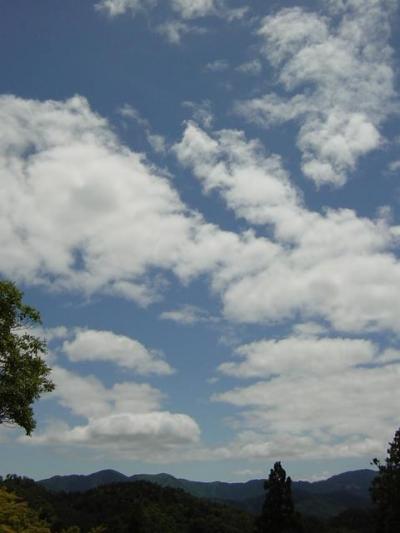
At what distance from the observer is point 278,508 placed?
80.8 m

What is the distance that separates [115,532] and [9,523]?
7930 inches

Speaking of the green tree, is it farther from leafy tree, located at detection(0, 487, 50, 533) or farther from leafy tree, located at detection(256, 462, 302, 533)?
leafy tree, located at detection(256, 462, 302, 533)

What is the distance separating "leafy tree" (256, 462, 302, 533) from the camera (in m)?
79.6

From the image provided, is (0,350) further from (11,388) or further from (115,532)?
(115,532)

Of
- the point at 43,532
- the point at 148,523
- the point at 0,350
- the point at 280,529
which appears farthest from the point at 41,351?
the point at 148,523

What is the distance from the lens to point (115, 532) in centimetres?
19200

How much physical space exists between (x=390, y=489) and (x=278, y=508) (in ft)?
166

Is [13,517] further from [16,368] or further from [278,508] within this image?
[278,508]

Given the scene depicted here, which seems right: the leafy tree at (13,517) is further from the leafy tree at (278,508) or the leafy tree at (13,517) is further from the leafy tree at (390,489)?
the leafy tree at (278,508)

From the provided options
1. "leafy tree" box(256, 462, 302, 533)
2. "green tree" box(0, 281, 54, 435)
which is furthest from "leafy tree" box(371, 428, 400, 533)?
"leafy tree" box(256, 462, 302, 533)

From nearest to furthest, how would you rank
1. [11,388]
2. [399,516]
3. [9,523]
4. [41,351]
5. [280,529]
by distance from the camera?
[9,523] < [11,388] < [41,351] < [399,516] < [280,529]

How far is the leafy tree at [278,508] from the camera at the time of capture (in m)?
79.6

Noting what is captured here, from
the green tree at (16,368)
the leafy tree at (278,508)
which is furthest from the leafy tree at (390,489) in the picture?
the leafy tree at (278,508)

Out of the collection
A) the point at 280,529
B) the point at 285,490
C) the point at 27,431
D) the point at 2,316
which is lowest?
the point at 280,529
